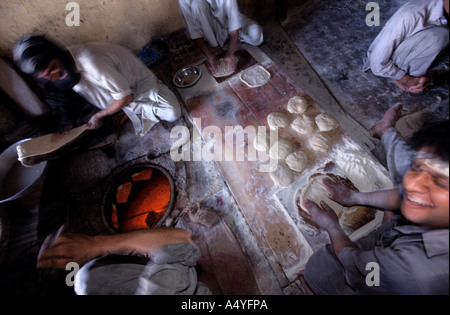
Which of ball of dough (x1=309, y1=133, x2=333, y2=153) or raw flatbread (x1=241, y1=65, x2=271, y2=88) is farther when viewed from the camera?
raw flatbread (x1=241, y1=65, x2=271, y2=88)

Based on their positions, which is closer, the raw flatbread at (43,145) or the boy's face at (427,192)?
the boy's face at (427,192)

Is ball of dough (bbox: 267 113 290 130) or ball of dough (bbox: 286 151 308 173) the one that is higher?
ball of dough (bbox: 267 113 290 130)

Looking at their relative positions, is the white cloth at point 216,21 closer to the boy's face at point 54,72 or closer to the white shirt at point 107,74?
the white shirt at point 107,74

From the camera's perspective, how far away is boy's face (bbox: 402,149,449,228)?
116 centimetres

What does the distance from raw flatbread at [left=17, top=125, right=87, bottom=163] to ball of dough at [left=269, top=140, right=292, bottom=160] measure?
8.12ft

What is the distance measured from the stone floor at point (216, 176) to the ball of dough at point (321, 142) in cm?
45

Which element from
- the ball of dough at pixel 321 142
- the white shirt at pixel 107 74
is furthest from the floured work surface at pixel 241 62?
the ball of dough at pixel 321 142

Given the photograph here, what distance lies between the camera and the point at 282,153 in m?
2.29

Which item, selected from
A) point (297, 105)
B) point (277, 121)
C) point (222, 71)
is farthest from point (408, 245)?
point (222, 71)

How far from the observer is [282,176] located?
2160 mm

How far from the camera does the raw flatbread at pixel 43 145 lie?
2463 mm

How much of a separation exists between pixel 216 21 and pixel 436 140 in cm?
345

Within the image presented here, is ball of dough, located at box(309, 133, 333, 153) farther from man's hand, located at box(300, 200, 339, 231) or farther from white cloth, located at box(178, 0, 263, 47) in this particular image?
white cloth, located at box(178, 0, 263, 47)

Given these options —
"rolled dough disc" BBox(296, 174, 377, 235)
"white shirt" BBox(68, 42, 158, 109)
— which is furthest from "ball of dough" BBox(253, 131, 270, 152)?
"white shirt" BBox(68, 42, 158, 109)
